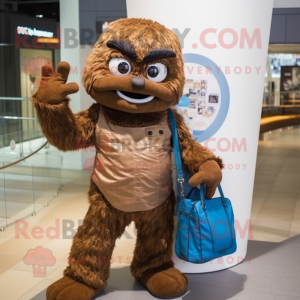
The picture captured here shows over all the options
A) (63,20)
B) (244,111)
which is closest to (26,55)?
(63,20)

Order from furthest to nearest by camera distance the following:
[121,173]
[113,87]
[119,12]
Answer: [119,12] → [121,173] → [113,87]

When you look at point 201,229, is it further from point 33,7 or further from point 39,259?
point 33,7

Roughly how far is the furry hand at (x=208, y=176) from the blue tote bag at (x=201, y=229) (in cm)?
5

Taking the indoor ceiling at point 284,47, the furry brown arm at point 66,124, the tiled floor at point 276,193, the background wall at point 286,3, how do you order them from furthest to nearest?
the indoor ceiling at point 284,47
the background wall at point 286,3
the tiled floor at point 276,193
the furry brown arm at point 66,124

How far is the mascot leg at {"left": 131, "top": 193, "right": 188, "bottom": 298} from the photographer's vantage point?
3098mm

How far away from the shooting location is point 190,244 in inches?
117

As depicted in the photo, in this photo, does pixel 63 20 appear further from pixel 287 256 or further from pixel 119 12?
pixel 287 256

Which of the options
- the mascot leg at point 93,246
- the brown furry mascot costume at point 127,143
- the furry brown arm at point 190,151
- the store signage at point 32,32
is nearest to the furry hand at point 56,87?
the brown furry mascot costume at point 127,143

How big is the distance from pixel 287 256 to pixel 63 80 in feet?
7.43

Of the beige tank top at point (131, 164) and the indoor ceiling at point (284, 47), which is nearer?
the beige tank top at point (131, 164)

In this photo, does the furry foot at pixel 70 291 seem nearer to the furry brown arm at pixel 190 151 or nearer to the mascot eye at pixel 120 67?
the furry brown arm at pixel 190 151

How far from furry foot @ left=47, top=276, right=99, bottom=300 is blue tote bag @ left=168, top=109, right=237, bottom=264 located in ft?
1.99

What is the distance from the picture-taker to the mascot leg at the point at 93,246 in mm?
3055

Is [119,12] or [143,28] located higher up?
[119,12]
